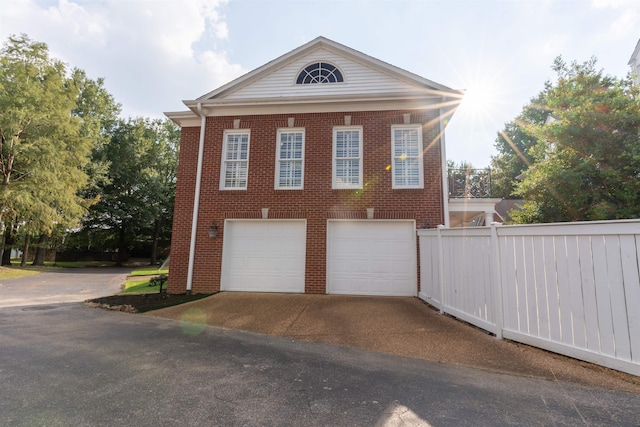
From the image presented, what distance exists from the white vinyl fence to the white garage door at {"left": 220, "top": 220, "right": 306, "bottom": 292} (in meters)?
4.56

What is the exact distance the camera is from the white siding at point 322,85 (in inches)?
380

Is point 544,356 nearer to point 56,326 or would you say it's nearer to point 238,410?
point 238,410

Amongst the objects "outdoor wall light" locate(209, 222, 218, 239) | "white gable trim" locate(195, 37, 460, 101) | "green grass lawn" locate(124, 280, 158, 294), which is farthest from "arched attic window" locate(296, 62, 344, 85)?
"green grass lawn" locate(124, 280, 158, 294)

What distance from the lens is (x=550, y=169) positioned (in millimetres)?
11781

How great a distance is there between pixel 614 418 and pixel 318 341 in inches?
140

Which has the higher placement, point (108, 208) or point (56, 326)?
point (108, 208)

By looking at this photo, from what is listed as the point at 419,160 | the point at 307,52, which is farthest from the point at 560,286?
the point at 307,52

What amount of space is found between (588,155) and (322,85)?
10487 mm

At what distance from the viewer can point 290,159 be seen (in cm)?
936

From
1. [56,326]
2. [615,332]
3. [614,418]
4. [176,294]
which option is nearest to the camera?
[614,418]

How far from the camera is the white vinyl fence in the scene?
3.31 metres

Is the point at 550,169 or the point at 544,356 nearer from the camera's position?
the point at 544,356

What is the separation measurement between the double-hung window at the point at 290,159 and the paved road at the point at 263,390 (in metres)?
5.28

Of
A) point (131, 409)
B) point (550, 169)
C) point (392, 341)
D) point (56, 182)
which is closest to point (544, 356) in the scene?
point (392, 341)
